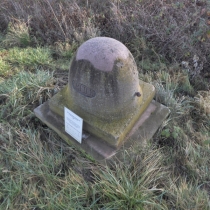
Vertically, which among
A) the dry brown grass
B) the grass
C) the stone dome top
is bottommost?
the grass

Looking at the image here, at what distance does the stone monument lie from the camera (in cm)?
168

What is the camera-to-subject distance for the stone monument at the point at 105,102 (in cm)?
168

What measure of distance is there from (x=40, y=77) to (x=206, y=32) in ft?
8.21

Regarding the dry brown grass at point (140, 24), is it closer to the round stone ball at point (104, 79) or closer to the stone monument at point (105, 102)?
A: the stone monument at point (105, 102)

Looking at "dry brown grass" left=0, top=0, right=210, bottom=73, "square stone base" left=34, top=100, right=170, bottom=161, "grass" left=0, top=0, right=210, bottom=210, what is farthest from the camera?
"dry brown grass" left=0, top=0, right=210, bottom=73

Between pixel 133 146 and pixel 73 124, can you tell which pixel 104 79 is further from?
pixel 133 146

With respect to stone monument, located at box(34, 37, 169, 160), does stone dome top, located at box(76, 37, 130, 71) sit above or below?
above

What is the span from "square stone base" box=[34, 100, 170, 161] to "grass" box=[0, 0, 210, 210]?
9 cm

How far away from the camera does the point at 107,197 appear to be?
5.89ft

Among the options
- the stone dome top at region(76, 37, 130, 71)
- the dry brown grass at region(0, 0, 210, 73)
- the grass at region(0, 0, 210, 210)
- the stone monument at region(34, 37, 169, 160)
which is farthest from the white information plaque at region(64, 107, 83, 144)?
the dry brown grass at region(0, 0, 210, 73)

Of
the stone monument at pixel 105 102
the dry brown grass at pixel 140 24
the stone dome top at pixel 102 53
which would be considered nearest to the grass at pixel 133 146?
the dry brown grass at pixel 140 24

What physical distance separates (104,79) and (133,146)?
0.75m

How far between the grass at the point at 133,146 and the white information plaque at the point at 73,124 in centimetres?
22

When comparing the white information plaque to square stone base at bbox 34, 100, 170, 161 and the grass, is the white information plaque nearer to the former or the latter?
square stone base at bbox 34, 100, 170, 161
